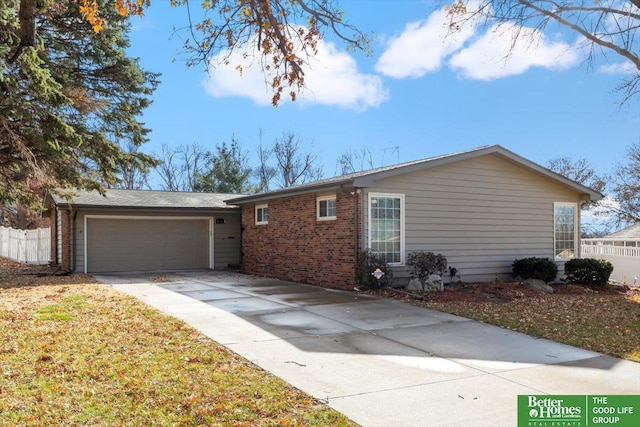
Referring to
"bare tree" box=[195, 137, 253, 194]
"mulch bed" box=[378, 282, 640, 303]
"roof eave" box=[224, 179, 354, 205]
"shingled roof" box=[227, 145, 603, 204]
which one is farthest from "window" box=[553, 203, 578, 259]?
"bare tree" box=[195, 137, 253, 194]

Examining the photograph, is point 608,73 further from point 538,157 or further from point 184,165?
point 184,165

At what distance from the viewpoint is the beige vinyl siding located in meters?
13.3

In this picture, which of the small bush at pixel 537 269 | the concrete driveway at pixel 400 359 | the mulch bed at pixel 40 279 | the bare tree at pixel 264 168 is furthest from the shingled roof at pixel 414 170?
the bare tree at pixel 264 168

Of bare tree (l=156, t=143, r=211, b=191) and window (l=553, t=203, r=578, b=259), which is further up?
bare tree (l=156, t=143, r=211, b=191)

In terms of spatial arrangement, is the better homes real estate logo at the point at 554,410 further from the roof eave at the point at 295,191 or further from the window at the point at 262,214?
the window at the point at 262,214

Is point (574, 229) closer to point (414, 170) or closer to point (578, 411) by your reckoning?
point (414, 170)

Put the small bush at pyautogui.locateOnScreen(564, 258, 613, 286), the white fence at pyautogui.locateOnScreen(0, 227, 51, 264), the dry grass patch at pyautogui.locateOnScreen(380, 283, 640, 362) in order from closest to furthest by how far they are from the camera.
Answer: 1. the dry grass patch at pyautogui.locateOnScreen(380, 283, 640, 362)
2. the small bush at pyautogui.locateOnScreen(564, 258, 613, 286)
3. the white fence at pyautogui.locateOnScreen(0, 227, 51, 264)

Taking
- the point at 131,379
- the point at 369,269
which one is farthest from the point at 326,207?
the point at 131,379

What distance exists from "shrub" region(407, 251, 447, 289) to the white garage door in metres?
10.1

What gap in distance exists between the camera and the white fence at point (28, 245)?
72.0ft

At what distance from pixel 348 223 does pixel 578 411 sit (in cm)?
824

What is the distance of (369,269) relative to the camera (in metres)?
12.0

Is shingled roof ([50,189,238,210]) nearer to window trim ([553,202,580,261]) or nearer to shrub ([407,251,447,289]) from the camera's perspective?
shrub ([407,251,447,289])

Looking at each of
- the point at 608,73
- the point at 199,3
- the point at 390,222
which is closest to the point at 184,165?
the point at 390,222
